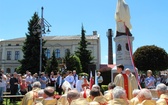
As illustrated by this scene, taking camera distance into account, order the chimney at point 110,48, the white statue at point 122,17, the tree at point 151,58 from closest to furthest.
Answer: the white statue at point 122,17 → the tree at point 151,58 → the chimney at point 110,48

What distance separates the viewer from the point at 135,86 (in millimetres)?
8641

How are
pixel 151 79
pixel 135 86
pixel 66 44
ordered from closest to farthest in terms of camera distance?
pixel 135 86 < pixel 151 79 < pixel 66 44

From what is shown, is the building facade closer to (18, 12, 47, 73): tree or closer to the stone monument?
(18, 12, 47, 73): tree

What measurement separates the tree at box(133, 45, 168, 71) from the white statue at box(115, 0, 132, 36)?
829 inches

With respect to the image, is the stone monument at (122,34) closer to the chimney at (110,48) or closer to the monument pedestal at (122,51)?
the monument pedestal at (122,51)

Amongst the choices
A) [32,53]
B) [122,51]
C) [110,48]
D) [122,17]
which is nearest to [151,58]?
[32,53]

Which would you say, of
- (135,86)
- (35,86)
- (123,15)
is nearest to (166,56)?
(123,15)

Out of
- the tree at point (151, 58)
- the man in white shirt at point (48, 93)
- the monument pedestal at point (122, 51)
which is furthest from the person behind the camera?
the tree at point (151, 58)

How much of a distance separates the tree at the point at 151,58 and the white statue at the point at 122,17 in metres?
21.0

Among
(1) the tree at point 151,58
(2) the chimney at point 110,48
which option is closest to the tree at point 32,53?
(1) the tree at point 151,58

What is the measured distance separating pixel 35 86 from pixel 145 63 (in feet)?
119

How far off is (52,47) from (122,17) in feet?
135

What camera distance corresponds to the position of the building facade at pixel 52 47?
188 feet

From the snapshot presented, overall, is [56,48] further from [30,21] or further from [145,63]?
[145,63]
